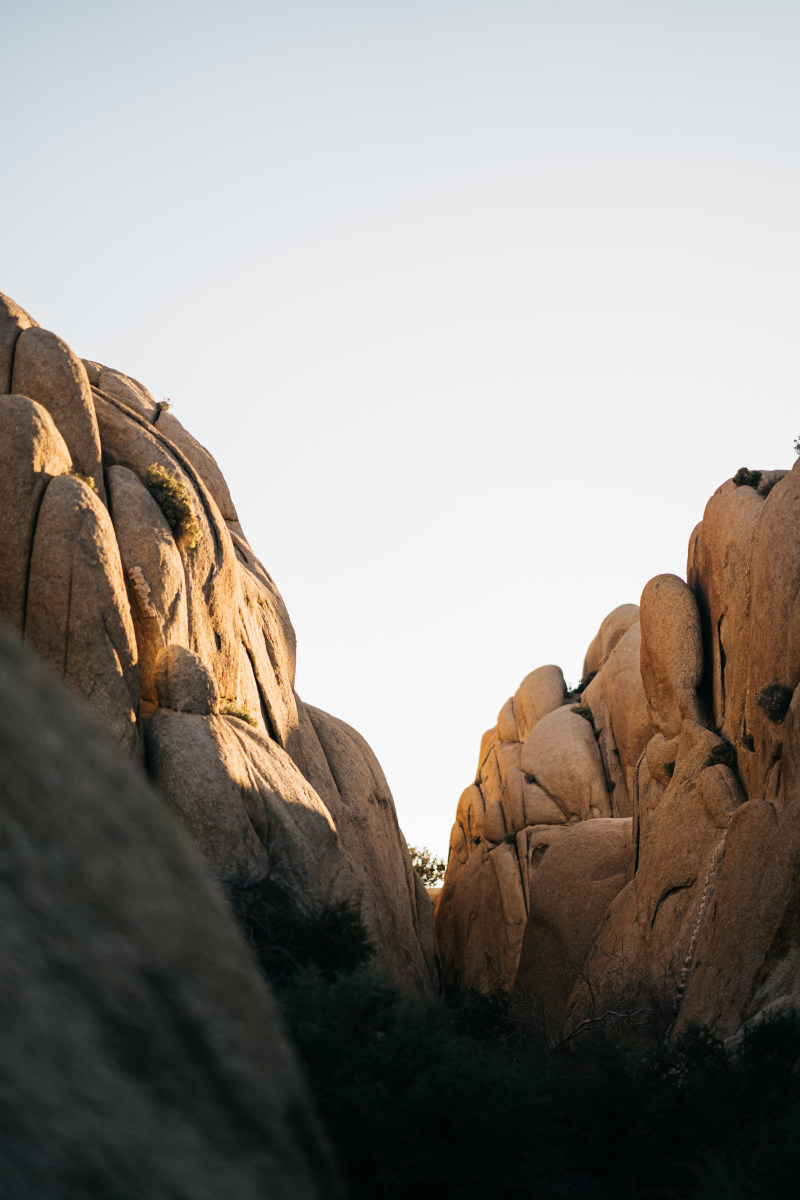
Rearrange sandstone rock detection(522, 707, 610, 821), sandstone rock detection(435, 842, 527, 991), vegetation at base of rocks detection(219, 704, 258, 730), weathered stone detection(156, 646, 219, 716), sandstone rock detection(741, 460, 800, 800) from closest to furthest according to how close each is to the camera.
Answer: weathered stone detection(156, 646, 219, 716) < vegetation at base of rocks detection(219, 704, 258, 730) < sandstone rock detection(741, 460, 800, 800) < sandstone rock detection(435, 842, 527, 991) < sandstone rock detection(522, 707, 610, 821)

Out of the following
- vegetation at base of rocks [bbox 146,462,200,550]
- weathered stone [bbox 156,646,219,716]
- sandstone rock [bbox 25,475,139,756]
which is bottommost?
weathered stone [bbox 156,646,219,716]

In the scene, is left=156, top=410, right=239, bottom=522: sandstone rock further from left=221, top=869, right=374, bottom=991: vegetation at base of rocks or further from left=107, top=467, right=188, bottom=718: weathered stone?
left=221, top=869, right=374, bottom=991: vegetation at base of rocks

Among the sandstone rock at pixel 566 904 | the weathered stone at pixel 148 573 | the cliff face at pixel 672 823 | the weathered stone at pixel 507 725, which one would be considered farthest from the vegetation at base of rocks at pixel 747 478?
the weathered stone at pixel 507 725

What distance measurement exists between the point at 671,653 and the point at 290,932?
2010 cm

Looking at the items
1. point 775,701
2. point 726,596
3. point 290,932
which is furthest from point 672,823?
point 290,932

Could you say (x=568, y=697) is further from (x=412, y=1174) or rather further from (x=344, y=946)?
(x=412, y=1174)

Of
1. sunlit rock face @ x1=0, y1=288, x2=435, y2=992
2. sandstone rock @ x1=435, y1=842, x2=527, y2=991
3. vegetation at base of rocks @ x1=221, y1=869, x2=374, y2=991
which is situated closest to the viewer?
vegetation at base of rocks @ x1=221, y1=869, x2=374, y2=991

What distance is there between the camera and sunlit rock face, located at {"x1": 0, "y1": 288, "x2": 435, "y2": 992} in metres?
18.7

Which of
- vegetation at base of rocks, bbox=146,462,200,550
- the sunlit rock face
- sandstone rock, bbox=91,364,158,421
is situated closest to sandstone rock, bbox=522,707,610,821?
the sunlit rock face

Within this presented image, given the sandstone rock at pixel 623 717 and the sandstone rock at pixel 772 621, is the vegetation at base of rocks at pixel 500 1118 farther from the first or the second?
the sandstone rock at pixel 623 717

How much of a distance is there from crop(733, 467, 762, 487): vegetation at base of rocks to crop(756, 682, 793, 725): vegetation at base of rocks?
949cm

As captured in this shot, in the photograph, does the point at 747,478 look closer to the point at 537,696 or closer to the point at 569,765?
the point at 569,765

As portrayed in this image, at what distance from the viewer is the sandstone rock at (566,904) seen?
33.0 meters

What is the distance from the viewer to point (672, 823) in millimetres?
28969
